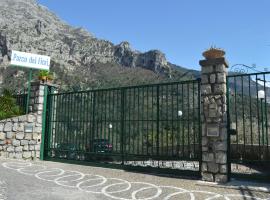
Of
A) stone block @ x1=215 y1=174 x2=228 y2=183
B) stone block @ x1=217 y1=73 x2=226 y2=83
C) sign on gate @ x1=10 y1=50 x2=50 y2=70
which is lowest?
stone block @ x1=215 y1=174 x2=228 y2=183

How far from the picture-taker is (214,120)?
8.22m

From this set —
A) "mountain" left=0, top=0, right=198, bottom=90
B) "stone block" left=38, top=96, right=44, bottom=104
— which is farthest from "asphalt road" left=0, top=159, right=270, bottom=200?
"mountain" left=0, top=0, right=198, bottom=90

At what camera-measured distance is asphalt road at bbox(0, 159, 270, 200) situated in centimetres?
662

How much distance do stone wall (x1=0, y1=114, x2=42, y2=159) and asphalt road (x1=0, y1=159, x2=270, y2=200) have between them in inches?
99.4

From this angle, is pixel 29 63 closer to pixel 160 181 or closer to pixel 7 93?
pixel 7 93

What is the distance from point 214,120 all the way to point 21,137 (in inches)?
282

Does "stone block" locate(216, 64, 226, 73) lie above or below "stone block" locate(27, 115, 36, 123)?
above

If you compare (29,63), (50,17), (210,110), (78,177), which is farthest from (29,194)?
(50,17)

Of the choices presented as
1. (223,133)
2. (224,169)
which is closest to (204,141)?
(223,133)

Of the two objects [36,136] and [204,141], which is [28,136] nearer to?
[36,136]

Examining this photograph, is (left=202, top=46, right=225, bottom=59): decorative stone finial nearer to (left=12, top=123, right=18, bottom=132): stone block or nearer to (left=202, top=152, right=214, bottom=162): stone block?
(left=202, top=152, right=214, bottom=162): stone block

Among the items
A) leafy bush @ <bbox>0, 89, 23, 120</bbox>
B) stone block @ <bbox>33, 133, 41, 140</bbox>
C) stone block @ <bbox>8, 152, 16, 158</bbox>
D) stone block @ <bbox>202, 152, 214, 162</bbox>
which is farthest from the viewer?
leafy bush @ <bbox>0, 89, 23, 120</bbox>

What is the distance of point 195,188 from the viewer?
7.39m

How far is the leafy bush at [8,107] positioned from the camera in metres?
12.8
